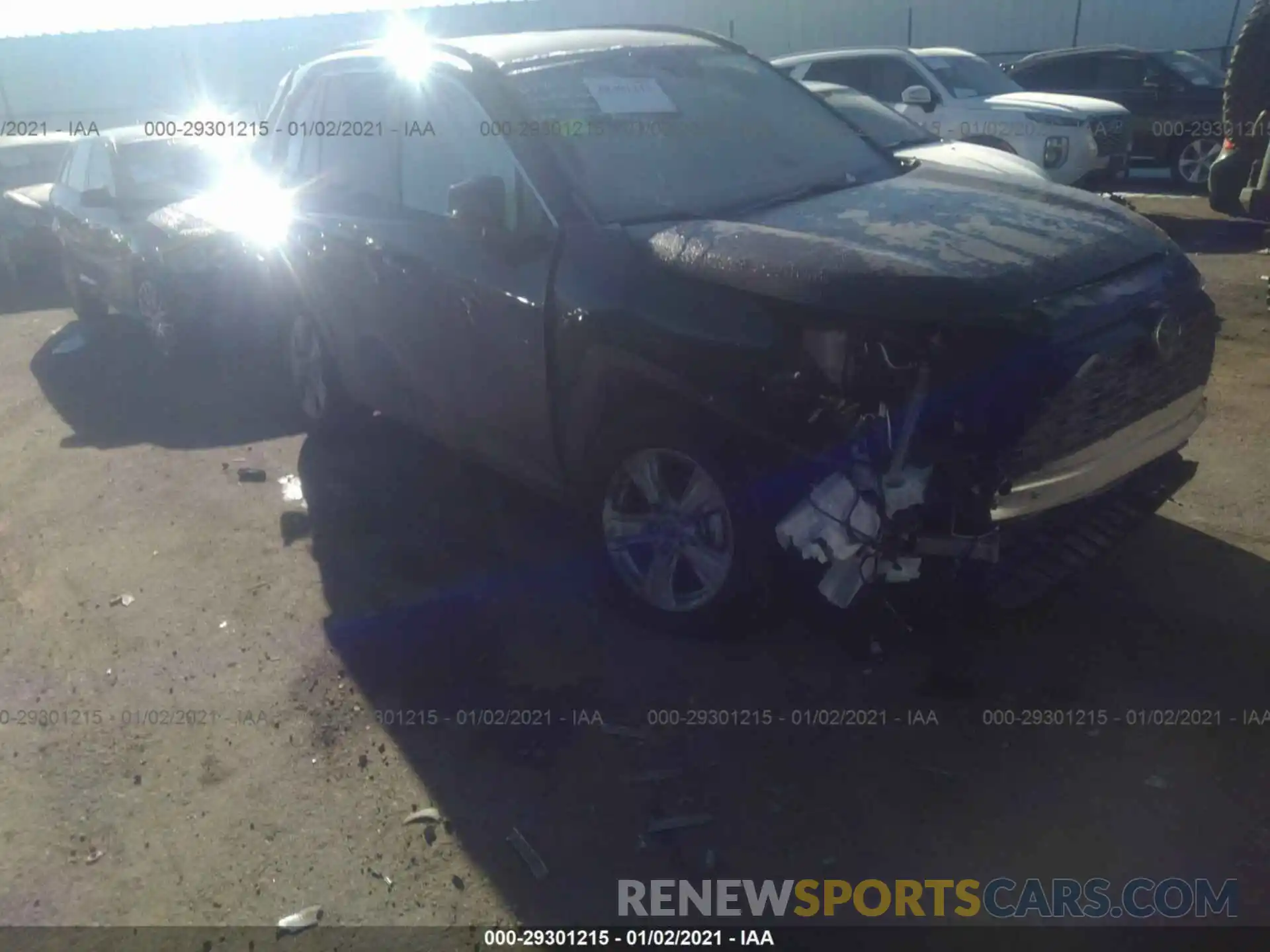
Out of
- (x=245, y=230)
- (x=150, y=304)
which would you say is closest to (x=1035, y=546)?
(x=245, y=230)

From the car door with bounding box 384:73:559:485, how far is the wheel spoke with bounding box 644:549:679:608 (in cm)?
55

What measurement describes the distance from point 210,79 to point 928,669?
A: 95.3 ft

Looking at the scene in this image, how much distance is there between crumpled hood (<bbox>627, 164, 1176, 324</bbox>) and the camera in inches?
121

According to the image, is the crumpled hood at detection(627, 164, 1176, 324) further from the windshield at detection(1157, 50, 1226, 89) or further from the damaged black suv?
the windshield at detection(1157, 50, 1226, 89)

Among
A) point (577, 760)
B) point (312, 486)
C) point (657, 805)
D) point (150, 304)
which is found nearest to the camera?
point (657, 805)

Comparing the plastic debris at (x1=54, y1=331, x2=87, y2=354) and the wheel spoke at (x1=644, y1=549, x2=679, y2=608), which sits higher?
the wheel spoke at (x1=644, y1=549, x2=679, y2=608)

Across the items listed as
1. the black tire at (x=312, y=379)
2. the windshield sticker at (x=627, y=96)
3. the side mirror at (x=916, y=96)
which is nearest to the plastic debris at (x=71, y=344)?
the black tire at (x=312, y=379)

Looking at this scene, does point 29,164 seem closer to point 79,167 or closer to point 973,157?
point 79,167

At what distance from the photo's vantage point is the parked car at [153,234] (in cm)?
751

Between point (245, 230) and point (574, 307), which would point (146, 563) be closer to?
point (574, 307)

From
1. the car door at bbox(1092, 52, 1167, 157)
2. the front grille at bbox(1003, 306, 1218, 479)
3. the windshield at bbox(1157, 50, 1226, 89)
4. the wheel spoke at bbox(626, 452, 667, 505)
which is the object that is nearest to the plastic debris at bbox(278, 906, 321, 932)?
the wheel spoke at bbox(626, 452, 667, 505)

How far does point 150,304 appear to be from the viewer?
792 centimetres

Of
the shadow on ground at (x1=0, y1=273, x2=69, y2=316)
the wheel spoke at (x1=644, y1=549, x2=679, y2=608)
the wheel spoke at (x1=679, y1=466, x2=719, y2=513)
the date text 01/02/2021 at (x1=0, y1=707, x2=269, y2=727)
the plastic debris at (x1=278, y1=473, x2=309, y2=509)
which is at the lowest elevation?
the shadow on ground at (x1=0, y1=273, x2=69, y2=316)

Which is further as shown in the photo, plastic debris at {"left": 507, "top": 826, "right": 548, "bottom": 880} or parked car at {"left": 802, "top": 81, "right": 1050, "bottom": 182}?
parked car at {"left": 802, "top": 81, "right": 1050, "bottom": 182}
